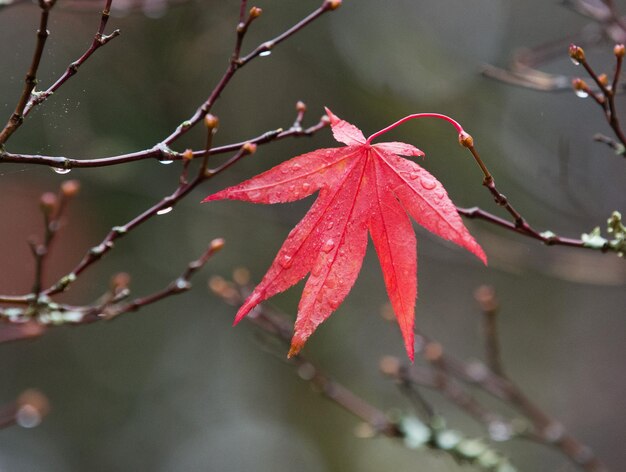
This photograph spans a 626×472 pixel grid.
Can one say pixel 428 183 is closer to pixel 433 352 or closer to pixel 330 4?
pixel 330 4

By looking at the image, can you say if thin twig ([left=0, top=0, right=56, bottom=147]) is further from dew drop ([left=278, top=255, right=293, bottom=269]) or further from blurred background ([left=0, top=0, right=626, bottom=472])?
blurred background ([left=0, top=0, right=626, bottom=472])

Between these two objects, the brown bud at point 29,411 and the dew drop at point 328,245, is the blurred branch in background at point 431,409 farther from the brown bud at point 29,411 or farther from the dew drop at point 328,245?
the dew drop at point 328,245

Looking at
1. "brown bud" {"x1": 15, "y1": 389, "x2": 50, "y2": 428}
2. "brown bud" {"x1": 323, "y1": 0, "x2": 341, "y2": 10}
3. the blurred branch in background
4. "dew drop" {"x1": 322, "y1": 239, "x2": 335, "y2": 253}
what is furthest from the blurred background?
"dew drop" {"x1": 322, "y1": 239, "x2": 335, "y2": 253}

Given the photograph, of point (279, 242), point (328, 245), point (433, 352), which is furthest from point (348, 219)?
point (279, 242)

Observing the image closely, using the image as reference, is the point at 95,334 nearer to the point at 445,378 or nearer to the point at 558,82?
the point at 445,378

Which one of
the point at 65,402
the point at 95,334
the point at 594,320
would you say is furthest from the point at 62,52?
the point at 594,320

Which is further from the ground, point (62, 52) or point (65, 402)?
point (62, 52)
